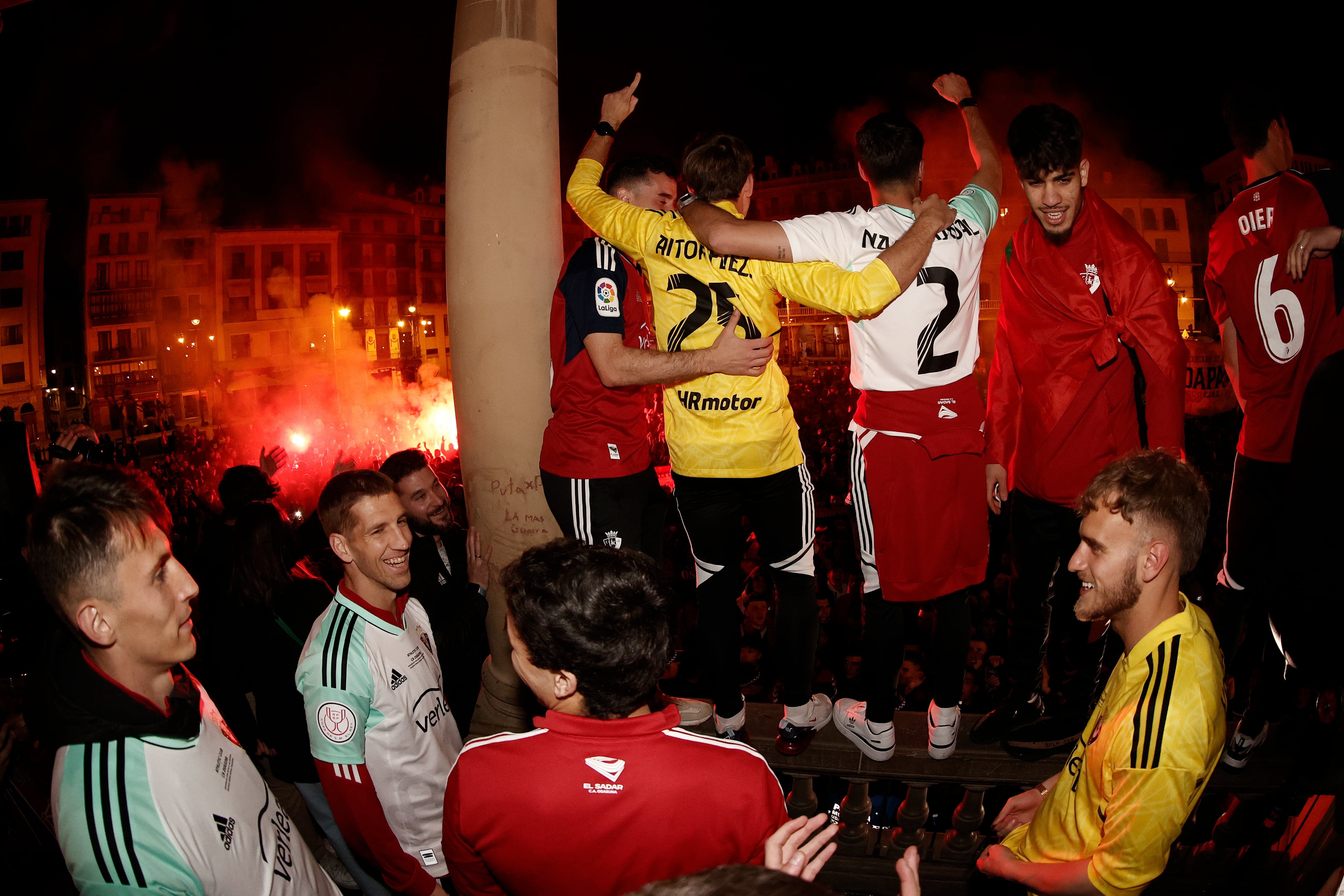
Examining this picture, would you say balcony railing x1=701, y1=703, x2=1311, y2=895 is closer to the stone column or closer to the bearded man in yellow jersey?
the bearded man in yellow jersey

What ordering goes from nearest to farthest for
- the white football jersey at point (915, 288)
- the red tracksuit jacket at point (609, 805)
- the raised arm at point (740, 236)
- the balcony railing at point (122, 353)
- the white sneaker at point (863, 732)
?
the red tracksuit jacket at point (609, 805)
the raised arm at point (740, 236)
the white football jersey at point (915, 288)
the white sneaker at point (863, 732)
the balcony railing at point (122, 353)

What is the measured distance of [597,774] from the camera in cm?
172

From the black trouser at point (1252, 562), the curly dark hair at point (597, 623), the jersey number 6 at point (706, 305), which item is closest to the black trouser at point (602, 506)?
the jersey number 6 at point (706, 305)

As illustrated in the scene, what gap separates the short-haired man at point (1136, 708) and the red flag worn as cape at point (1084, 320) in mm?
1071

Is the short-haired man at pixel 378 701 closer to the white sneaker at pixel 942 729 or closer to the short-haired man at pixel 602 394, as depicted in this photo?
the short-haired man at pixel 602 394

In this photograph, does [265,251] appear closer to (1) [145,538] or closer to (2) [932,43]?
(2) [932,43]

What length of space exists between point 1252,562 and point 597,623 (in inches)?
133

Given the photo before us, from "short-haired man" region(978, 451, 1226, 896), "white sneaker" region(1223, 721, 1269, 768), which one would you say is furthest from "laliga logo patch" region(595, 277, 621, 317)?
"white sneaker" region(1223, 721, 1269, 768)

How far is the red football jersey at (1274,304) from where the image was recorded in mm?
3416

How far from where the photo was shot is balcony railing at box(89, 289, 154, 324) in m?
37.1

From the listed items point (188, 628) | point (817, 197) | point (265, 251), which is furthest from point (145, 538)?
point (817, 197)

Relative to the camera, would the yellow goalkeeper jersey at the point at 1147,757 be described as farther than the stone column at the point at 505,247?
No

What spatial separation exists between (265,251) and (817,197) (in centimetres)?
3182

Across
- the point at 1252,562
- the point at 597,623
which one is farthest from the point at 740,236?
the point at 1252,562
